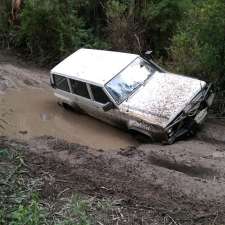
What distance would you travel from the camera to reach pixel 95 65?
11.4 meters

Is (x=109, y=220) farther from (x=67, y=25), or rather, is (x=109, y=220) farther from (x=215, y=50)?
(x=67, y=25)

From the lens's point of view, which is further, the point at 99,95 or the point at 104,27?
the point at 104,27

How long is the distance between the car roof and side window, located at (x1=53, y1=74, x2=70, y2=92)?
0.13 meters

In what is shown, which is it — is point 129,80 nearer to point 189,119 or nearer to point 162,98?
point 162,98

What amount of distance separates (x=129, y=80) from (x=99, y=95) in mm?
727

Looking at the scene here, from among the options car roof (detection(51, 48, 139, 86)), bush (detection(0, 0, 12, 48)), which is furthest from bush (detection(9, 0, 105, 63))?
car roof (detection(51, 48, 139, 86))

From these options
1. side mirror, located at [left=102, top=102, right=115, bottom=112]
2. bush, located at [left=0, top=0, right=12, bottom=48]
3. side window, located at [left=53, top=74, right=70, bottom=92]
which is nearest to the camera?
side mirror, located at [left=102, top=102, right=115, bottom=112]

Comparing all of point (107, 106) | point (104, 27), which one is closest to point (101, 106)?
point (107, 106)

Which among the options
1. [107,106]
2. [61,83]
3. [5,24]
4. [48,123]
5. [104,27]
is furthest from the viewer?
[5,24]

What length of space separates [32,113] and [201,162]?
17.2ft

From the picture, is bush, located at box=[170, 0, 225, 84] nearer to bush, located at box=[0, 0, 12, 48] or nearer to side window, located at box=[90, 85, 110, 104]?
side window, located at box=[90, 85, 110, 104]

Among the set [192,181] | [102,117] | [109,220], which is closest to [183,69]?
[102,117]

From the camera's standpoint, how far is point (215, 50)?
11141mm

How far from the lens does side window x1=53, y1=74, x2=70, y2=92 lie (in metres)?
11.8
